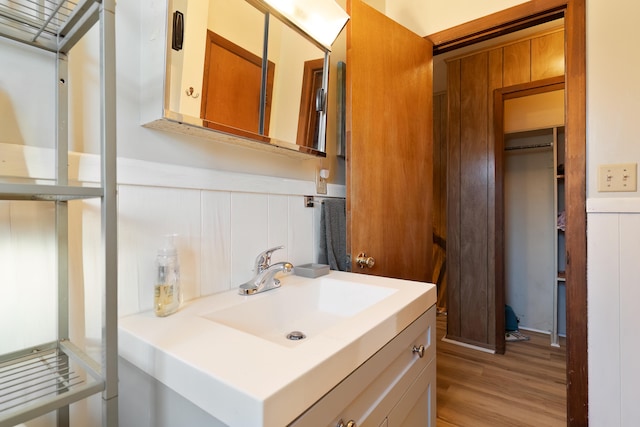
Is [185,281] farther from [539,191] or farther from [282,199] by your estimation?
[539,191]

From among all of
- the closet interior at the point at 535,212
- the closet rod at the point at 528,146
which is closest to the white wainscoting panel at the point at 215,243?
the closet interior at the point at 535,212

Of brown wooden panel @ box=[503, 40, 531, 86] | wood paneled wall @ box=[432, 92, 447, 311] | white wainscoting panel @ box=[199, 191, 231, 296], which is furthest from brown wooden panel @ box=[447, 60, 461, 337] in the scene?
white wainscoting panel @ box=[199, 191, 231, 296]

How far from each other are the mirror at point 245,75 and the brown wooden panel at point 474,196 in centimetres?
165

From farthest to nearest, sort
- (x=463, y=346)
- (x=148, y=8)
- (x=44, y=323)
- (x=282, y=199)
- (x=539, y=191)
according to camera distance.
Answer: (x=539, y=191)
(x=463, y=346)
(x=282, y=199)
(x=148, y=8)
(x=44, y=323)

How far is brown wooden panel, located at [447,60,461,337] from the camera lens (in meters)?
2.54

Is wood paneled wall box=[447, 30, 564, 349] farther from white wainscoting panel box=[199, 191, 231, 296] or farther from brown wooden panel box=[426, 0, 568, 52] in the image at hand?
white wainscoting panel box=[199, 191, 231, 296]

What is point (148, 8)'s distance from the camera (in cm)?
79

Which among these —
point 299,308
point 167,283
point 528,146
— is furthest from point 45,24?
point 528,146

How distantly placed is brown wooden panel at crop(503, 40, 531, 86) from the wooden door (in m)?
1.02

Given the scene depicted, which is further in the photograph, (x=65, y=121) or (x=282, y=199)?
(x=282, y=199)

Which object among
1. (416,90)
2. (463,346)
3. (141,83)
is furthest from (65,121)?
(463,346)

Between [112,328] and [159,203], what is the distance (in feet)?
1.28

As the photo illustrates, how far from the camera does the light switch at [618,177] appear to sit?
118cm

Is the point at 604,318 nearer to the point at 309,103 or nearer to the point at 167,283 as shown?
the point at 309,103
